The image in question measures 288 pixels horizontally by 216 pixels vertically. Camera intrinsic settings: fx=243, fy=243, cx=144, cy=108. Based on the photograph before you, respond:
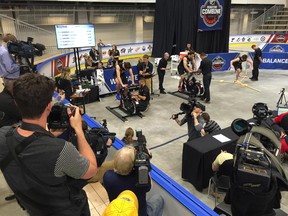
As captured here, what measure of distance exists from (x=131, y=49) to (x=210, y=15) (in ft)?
20.5

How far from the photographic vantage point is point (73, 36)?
7.53 meters

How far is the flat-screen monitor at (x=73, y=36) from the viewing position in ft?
24.1

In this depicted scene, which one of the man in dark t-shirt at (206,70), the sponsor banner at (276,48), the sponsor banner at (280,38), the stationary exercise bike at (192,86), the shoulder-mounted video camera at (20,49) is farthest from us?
the sponsor banner at (280,38)

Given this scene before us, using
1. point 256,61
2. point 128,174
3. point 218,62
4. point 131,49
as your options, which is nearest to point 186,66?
point 256,61

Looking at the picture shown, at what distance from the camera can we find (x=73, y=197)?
4.92 ft

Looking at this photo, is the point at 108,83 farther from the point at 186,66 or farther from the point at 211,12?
the point at 211,12

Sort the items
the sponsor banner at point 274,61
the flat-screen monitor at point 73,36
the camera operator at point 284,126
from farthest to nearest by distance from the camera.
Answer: the sponsor banner at point 274,61 < the flat-screen monitor at point 73,36 < the camera operator at point 284,126

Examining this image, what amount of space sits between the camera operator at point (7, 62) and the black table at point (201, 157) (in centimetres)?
365

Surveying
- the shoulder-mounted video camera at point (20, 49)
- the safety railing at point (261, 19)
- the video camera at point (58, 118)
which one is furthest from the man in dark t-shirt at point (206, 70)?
the safety railing at point (261, 19)

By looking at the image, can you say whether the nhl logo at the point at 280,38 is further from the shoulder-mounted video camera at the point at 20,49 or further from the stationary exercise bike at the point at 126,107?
the shoulder-mounted video camera at the point at 20,49

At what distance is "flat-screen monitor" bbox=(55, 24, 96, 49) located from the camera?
734 centimetres

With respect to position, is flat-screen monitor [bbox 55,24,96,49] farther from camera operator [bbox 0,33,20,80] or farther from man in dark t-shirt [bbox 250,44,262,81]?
man in dark t-shirt [bbox 250,44,262,81]

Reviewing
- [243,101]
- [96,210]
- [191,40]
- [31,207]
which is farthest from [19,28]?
[31,207]

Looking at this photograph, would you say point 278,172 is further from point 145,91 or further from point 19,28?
point 19,28
